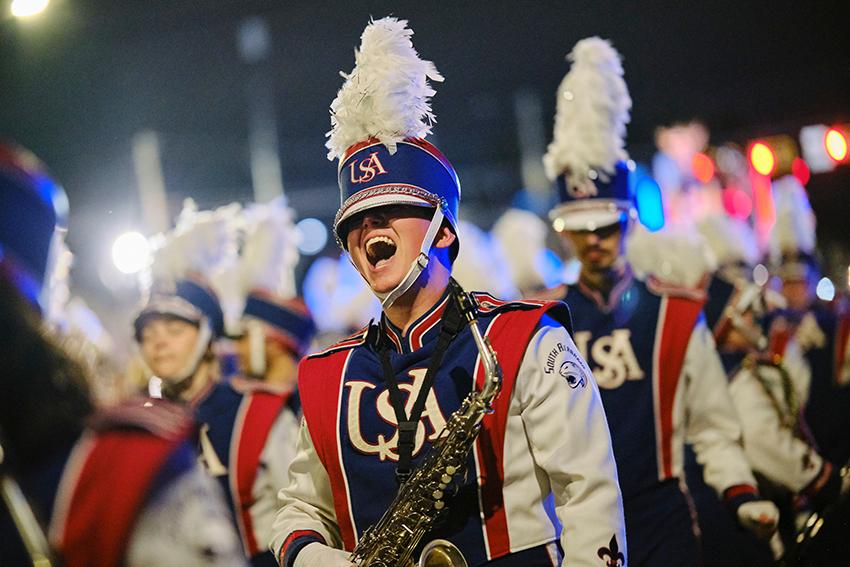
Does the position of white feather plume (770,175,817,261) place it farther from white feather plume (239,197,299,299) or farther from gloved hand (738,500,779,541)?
gloved hand (738,500,779,541)

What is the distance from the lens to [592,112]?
237 inches

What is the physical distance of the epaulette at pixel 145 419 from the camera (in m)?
2.42

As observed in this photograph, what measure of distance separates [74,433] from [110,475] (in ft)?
0.40

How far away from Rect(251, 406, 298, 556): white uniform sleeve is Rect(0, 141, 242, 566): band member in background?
3695mm

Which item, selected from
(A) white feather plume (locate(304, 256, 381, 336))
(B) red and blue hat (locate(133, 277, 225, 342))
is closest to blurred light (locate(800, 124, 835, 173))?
(A) white feather plume (locate(304, 256, 381, 336))

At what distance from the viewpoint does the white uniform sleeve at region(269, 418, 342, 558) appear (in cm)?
373

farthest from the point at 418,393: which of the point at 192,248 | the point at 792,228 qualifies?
the point at 792,228

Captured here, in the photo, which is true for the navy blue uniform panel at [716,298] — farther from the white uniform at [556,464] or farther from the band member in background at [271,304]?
the white uniform at [556,464]

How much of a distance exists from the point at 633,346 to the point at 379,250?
2.34m

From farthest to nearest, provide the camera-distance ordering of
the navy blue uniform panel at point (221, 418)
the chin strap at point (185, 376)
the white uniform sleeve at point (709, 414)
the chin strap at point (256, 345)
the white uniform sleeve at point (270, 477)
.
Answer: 1. the chin strap at point (256, 345)
2. the chin strap at point (185, 376)
3. the navy blue uniform panel at point (221, 418)
4. the white uniform sleeve at point (270, 477)
5. the white uniform sleeve at point (709, 414)

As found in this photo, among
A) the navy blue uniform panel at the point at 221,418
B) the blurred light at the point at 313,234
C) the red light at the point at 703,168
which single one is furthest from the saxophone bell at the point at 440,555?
the blurred light at the point at 313,234

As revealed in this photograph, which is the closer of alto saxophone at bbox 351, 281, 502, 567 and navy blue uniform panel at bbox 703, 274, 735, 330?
alto saxophone at bbox 351, 281, 502, 567

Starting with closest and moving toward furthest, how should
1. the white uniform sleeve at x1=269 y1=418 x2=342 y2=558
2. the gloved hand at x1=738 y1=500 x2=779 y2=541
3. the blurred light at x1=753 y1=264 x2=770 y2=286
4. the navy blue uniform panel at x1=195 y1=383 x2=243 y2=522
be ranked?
the white uniform sleeve at x1=269 y1=418 x2=342 y2=558, the gloved hand at x1=738 y1=500 x2=779 y2=541, the navy blue uniform panel at x1=195 y1=383 x2=243 y2=522, the blurred light at x1=753 y1=264 x2=770 y2=286

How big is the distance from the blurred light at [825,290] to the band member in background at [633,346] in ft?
19.1
